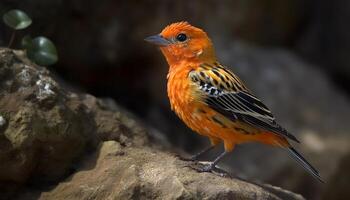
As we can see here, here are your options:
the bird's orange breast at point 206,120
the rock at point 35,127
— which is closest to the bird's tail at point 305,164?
the bird's orange breast at point 206,120

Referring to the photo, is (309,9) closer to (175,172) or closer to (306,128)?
(306,128)

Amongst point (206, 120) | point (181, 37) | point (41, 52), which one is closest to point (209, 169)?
point (206, 120)

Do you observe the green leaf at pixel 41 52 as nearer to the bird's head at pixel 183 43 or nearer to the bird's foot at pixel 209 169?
the bird's head at pixel 183 43

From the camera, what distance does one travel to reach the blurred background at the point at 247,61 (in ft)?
29.5

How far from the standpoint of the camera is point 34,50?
6820mm

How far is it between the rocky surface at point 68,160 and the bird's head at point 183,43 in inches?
36.2

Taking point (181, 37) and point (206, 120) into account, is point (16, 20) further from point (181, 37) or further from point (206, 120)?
point (206, 120)

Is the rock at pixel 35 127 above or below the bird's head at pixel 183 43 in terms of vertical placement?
below

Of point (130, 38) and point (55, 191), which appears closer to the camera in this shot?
point (55, 191)

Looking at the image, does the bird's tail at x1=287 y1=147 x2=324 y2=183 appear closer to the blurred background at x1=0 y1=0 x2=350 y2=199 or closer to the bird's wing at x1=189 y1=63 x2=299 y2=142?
the bird's wing at x1=189 y1=63 x2=299 y2=142

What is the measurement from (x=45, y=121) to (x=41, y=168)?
396 mm

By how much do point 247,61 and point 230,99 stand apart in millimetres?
4775

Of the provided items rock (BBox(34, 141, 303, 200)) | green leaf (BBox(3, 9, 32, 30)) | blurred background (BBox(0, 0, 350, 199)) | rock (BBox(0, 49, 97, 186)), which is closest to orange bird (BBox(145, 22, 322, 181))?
rock (BBox(34, 141, 303, 200))

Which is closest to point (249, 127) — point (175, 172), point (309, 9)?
point (175, 172)
